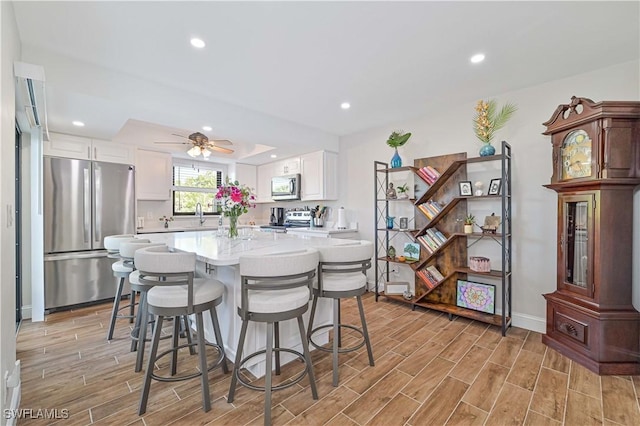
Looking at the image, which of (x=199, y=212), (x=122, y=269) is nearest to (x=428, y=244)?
(x=122, y=269)

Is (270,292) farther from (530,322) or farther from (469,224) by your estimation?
(530,322)

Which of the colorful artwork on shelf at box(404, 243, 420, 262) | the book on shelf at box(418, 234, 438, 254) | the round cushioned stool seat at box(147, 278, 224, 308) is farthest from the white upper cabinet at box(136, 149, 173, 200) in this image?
the book on shelf at box(418, 234, 438, 254)

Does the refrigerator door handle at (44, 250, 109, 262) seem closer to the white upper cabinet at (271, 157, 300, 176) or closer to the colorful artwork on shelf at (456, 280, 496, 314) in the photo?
the white upper cabinet at (271, 157, 300, 176)

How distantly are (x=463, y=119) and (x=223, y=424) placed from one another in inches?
150

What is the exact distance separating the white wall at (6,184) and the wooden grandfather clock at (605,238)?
3.84 meters

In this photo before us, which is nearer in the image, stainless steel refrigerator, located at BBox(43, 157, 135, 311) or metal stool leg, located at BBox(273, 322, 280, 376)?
metal stool leg, located at BBox(273, 322, 280, 376)

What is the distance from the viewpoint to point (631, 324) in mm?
2205

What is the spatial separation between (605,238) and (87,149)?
18.6 feet

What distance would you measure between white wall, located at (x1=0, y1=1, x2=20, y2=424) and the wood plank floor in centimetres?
50

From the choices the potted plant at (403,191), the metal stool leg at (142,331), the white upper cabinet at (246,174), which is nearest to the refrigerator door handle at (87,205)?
the metal stool leg at (142,331)

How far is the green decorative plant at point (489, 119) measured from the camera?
10.1 feet

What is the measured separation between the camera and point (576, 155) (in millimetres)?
2441

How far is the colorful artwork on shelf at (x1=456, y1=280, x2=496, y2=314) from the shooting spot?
3121mm

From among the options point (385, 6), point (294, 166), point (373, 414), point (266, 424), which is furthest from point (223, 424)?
point (294, 166)
